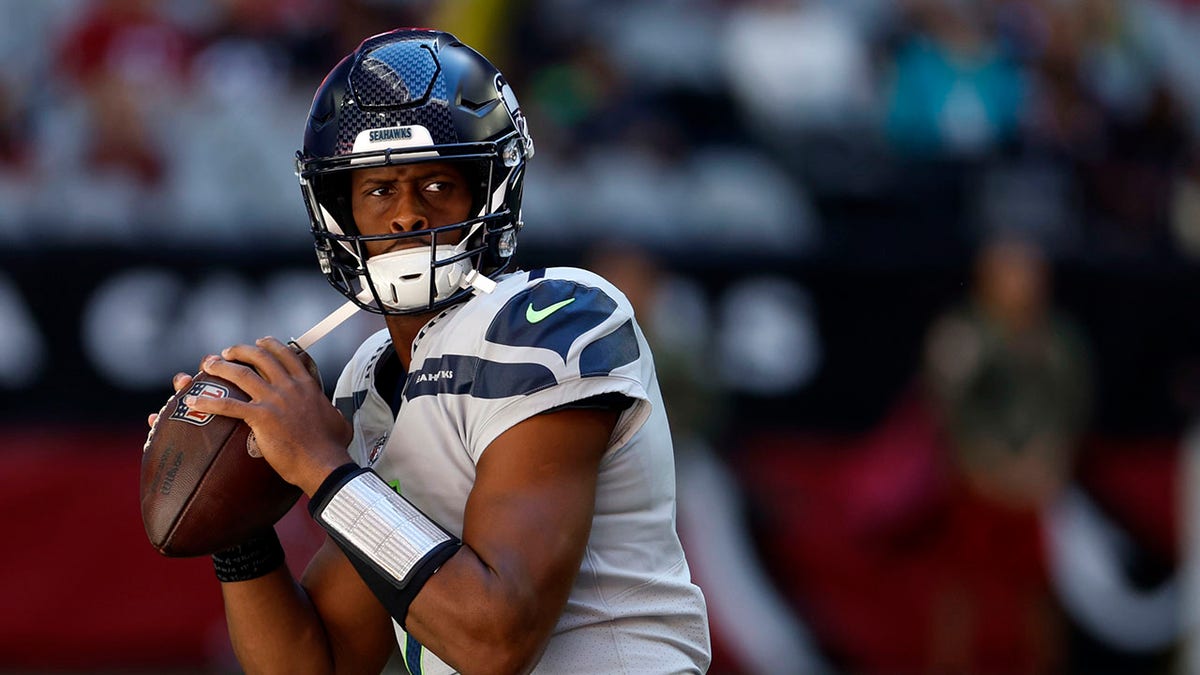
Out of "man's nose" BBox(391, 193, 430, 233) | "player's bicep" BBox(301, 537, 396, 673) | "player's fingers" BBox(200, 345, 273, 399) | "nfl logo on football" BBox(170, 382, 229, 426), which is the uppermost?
"man's nose" BBox(391, 193, 430, 233)

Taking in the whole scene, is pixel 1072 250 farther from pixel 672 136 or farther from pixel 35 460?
pixel 35 460

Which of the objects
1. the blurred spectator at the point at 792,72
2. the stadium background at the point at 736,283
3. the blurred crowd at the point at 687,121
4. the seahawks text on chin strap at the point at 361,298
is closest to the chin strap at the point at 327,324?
the seahawks text on chin strap at the point at 361,298

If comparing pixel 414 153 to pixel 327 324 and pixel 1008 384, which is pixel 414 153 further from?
pixel 1008 384

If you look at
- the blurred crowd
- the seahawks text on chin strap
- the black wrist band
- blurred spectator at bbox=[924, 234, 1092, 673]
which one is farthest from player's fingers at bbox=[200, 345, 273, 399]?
blurred spectator at bbox=[924, 234, 1092, 673]

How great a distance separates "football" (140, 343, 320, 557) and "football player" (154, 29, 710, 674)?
0.17ft

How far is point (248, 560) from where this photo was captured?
2719 mm

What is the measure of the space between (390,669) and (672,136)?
3.07 meters

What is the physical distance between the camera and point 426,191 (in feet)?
8.64

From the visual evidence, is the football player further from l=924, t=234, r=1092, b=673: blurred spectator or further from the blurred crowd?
l=924, t=234, r=1092, b=673: blurred spectator

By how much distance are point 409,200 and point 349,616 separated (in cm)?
74

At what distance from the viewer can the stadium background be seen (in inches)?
274

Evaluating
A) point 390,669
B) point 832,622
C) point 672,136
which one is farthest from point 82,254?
point 832,622

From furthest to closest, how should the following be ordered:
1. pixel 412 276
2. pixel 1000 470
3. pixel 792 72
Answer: pixel 792 72, pixel 1000 470, pixel 412 276

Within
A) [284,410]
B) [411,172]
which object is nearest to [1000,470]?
[411,172]
